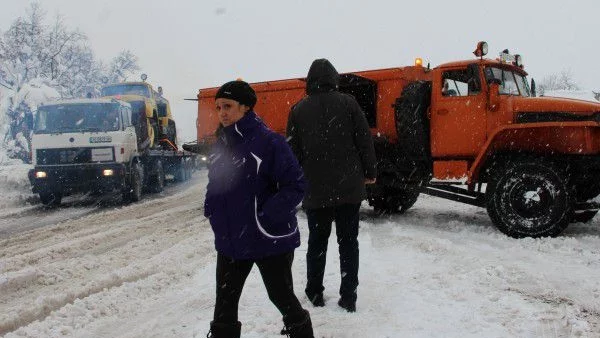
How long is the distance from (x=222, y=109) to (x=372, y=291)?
7.77 feet

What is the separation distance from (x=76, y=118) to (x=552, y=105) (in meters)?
10.2

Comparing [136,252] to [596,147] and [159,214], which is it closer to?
[159,214]

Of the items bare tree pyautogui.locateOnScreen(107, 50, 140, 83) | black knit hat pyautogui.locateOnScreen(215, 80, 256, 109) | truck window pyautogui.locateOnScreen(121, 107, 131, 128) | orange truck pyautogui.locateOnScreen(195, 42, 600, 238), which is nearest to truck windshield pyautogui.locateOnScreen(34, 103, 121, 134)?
truck window pyautogui.locateOnScreen(121, 107, 131, 128)

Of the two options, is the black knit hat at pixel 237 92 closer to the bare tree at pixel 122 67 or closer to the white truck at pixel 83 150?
the white truck at pixel 83 150

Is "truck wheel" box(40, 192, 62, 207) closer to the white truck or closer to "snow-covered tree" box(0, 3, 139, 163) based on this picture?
the white truck

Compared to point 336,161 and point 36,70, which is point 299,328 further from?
point 36,70

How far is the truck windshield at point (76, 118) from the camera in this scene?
12.1 m

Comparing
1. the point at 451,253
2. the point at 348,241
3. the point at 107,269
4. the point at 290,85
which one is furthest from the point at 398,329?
the point at 290,85

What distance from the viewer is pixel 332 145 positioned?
3.76 m

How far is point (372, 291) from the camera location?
432 centimetres

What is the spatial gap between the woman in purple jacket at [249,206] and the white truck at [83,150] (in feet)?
32.2

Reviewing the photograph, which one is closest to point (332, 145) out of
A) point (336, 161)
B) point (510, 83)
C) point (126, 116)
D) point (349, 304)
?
point (336, 161)

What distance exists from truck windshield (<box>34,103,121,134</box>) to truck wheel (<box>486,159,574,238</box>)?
909cm

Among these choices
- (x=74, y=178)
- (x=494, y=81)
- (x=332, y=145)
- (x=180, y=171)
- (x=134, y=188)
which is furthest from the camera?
(x=180, y=171)
